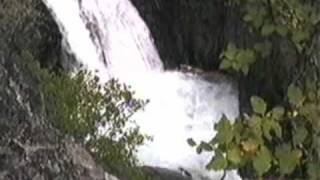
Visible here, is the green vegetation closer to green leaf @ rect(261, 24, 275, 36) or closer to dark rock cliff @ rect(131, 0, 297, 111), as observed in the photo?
green leaf @ rect(261, 24, 275, 36)

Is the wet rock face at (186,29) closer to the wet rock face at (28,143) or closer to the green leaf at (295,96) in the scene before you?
the wet rock face at (28,143)

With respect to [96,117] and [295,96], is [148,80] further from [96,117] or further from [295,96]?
[295,96]

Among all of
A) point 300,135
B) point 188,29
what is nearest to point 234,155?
point 300,135

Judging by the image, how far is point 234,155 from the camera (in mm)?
1883

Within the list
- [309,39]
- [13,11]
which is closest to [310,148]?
[309,39]

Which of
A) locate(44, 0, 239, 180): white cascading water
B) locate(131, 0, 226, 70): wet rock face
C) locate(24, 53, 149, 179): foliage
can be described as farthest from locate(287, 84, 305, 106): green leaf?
locate(131, 0, 226, 70): wet rock face

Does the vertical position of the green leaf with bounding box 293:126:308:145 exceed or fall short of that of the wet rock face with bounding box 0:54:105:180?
it falls short

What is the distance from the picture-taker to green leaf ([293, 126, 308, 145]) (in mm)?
1850

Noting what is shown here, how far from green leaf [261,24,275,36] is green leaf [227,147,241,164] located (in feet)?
0.92

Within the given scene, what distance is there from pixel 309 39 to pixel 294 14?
0.29ft

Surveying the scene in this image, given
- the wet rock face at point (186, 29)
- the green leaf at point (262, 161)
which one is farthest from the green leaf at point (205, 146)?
the wet rock face at point (186, 29)

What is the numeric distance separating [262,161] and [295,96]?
15cm

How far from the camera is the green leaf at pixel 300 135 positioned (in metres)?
1.85

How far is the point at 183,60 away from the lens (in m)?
11.8
